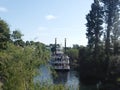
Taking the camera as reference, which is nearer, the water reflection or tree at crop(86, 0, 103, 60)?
the water reflection

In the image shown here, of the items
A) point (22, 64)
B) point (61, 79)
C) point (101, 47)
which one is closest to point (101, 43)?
point (101, 47)

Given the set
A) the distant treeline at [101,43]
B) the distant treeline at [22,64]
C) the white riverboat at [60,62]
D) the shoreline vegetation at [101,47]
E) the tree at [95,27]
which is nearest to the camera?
the distant treeline at [22,64]

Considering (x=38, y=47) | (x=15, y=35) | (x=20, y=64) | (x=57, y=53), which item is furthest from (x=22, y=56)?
(x=57, y=53)

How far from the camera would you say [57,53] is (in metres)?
92.1

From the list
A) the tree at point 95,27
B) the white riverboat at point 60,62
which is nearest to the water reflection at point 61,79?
the white riverboat at point 60,62

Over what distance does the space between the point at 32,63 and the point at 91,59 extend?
1795 inches

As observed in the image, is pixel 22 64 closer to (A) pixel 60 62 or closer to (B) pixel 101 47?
(B) pixel 101 47

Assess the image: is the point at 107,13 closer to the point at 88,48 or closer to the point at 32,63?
the point at 88,48

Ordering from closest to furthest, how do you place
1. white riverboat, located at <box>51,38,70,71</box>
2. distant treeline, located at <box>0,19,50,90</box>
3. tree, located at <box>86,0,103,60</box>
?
distant treeline, located at <box>0,19,50,90</box> < tree, located at <box>86,0,103,60</box> < white riverboat, located at <box>51,38,70,71</box>

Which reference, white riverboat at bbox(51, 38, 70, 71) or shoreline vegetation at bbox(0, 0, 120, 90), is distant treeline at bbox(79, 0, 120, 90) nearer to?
shoreline vegetation at bbox(0, 0, 120, 90)

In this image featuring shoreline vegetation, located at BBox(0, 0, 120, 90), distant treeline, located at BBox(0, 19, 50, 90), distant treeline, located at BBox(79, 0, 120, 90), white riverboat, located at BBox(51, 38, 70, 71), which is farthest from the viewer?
white riverboat, located at BBox(51, 38, 70, 71)

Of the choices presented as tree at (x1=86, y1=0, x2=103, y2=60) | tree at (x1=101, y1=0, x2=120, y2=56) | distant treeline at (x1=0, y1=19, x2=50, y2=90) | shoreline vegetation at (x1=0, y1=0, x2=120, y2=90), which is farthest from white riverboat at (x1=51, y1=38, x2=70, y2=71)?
distant treeline at (x1=0, y1=19, x2=50, y2=90)

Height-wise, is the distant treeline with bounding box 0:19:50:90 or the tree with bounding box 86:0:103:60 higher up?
the tree with bounding box 86:0:103:60

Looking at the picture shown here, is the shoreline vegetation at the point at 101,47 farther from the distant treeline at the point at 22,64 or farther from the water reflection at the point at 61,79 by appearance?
the distant treeline at the point at 22,64
